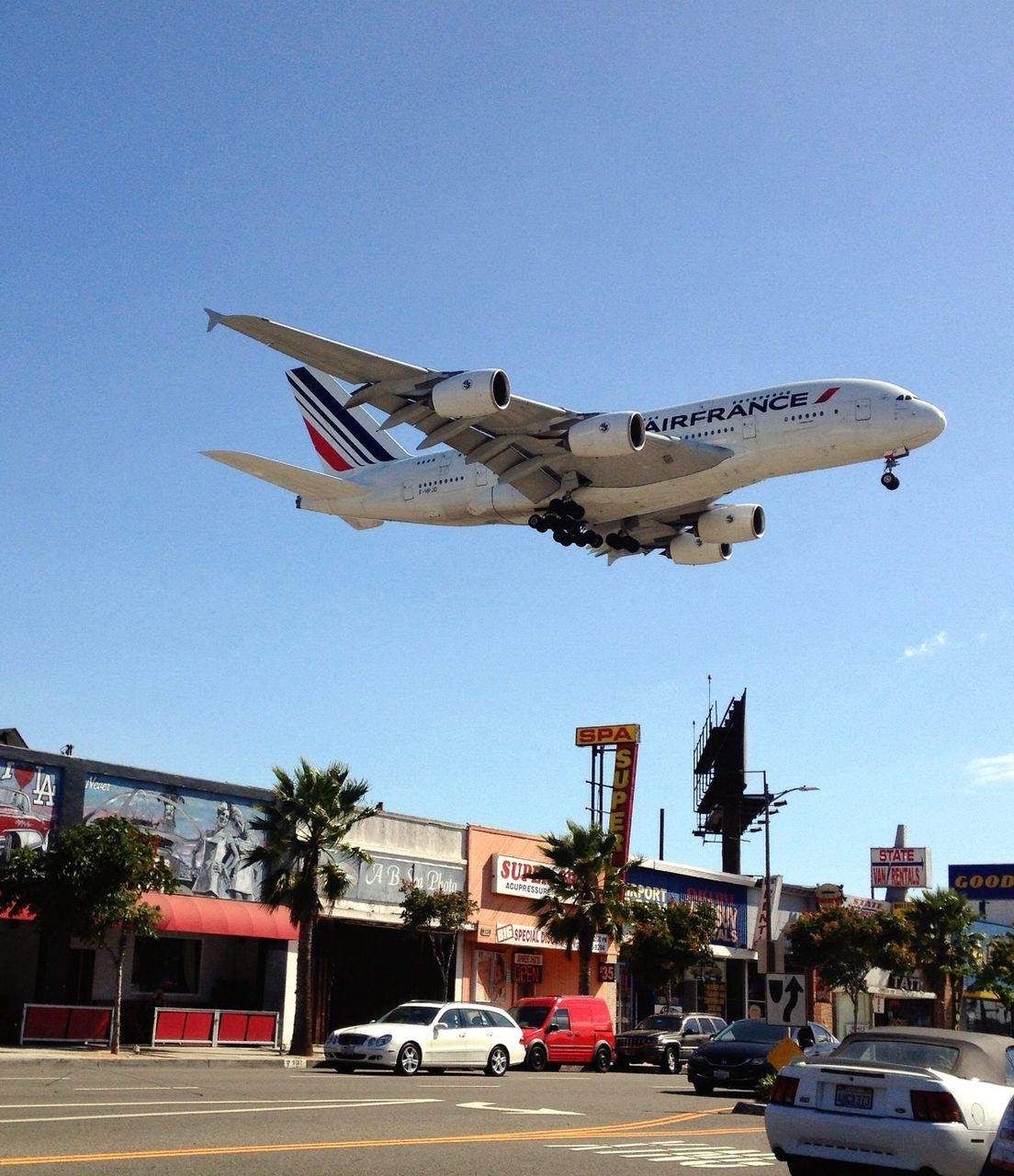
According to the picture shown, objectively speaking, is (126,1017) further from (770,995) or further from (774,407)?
(774,407)

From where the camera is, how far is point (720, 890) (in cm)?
5091

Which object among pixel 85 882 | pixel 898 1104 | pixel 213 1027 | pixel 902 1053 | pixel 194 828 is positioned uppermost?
pixel 194 828

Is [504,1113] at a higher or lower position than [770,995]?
lower

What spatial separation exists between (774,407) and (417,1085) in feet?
54.1

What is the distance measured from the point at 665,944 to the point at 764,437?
731 inches

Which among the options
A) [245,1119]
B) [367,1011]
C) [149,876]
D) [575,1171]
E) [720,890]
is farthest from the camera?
[720,890]

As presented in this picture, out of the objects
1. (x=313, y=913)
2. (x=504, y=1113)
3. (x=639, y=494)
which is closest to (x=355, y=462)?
(x=639, y=494)

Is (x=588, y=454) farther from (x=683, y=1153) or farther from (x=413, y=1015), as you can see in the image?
(x=683, y=1153)

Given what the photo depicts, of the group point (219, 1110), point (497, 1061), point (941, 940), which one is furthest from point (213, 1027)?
point (941, 940)

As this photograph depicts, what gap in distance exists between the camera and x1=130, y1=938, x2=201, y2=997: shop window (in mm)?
32594

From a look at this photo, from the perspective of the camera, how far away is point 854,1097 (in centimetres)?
933

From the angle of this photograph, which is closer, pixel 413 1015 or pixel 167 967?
pixel 413 1015

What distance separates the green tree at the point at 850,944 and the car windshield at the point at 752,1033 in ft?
87.5

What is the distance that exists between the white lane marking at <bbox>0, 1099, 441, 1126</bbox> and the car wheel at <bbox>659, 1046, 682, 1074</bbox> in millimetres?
16770
